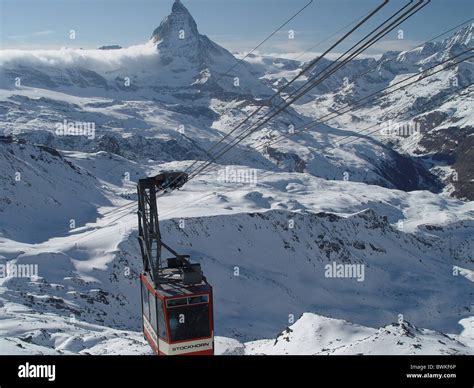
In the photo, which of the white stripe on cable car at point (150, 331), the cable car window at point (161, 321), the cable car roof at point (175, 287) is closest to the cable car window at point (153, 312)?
the white stripe on cable car at point (150, 331)

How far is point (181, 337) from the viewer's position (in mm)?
21828

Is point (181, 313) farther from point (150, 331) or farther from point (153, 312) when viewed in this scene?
point (150, 331)

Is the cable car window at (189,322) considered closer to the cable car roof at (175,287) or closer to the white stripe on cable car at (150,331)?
the cable car roof at (175,287)

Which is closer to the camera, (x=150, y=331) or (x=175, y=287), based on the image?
(x=175, y=287)

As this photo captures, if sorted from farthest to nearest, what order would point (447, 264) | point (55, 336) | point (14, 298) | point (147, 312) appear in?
point (447, 264) → point (14, 298) → point (55, 336) → point (147, 312)

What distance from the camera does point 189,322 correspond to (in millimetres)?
21922

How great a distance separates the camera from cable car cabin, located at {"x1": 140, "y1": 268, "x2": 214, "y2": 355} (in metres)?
21.6

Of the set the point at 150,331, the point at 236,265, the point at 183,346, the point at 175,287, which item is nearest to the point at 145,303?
the point at 150,331

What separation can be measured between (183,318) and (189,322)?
1.18ft

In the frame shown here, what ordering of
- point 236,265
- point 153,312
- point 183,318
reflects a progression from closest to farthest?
1. point 183,318
2. point 153,312
3. point 236,265

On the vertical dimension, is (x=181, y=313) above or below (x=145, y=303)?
above
